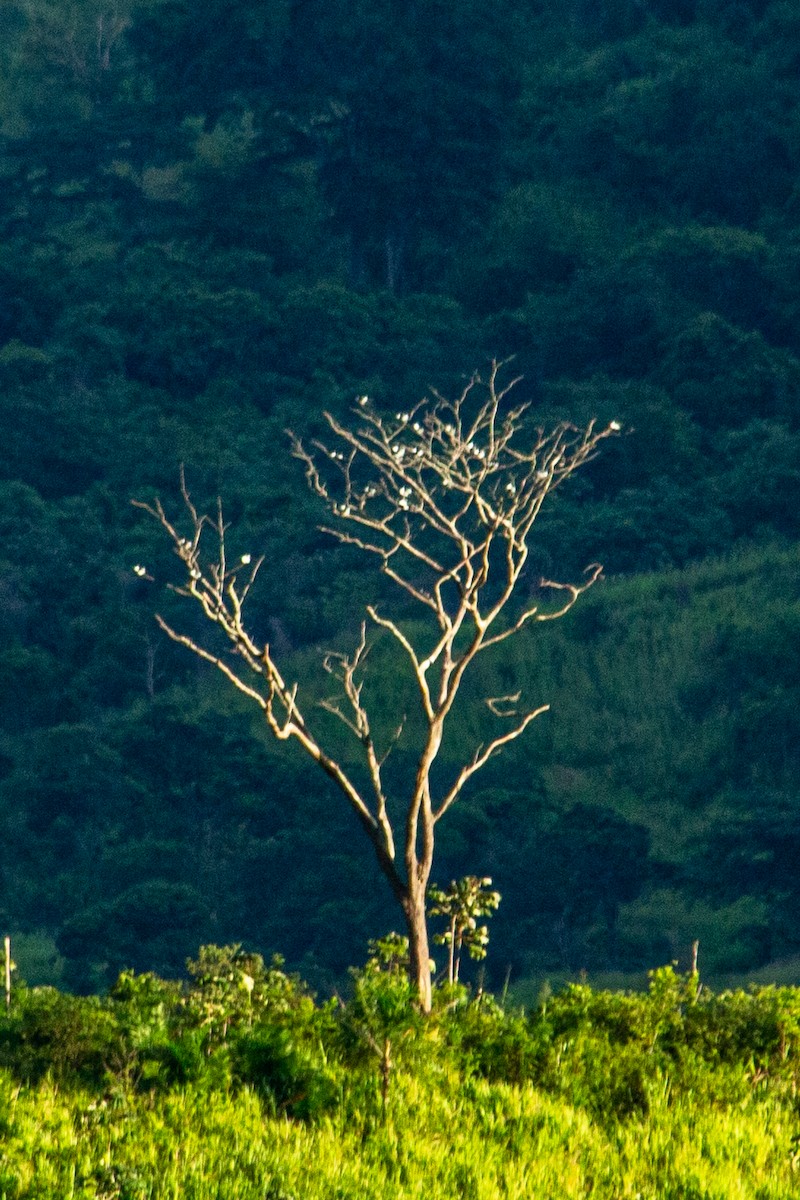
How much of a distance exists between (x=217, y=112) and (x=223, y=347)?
1184cm

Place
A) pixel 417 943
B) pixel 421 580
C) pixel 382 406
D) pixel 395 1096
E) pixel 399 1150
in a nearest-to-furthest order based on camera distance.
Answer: pixel 399 1150, pixel 395 1096, pixel 417 943, pixel 421 580, pixel 382 406

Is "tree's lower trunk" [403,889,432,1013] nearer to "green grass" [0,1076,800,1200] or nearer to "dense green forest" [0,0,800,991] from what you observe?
"green grass" [0,1076,800,1200]

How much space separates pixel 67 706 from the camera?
44.6 meters

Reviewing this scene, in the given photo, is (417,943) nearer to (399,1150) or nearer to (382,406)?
(399,1150)

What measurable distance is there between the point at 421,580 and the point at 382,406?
7185mm

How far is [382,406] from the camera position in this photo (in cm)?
5231

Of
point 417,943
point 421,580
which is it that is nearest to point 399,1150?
point 417,943

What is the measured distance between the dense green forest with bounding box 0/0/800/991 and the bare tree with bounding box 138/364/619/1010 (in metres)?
1.05

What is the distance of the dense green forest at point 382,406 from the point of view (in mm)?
37125

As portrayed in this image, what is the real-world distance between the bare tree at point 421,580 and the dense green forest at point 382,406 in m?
1.05

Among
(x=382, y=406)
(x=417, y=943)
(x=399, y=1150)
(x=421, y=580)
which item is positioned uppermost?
(x=382, y=406)

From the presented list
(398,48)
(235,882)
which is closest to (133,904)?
(235,882)

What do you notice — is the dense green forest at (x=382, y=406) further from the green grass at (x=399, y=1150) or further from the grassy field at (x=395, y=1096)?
the green grass at (x=399, y=1150)

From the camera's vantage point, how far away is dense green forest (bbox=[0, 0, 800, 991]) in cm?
3712
